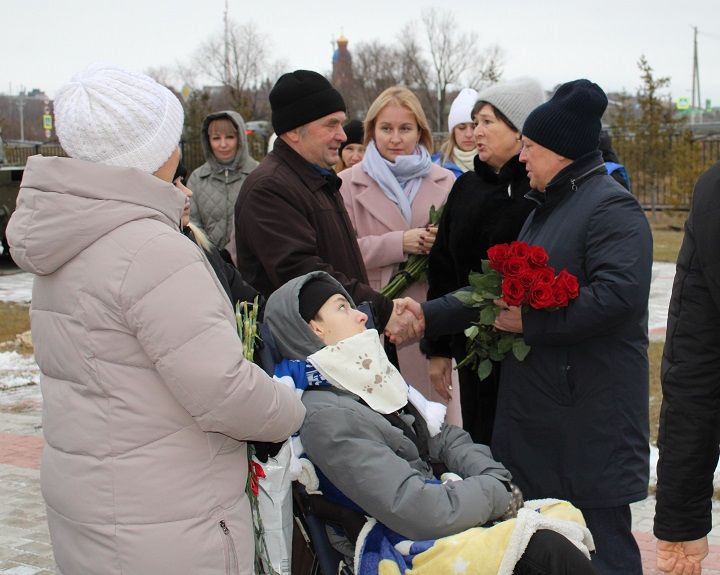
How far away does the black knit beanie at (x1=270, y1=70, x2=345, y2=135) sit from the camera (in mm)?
4301

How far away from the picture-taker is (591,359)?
3322 mm

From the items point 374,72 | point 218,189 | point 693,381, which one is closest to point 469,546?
point 693,381

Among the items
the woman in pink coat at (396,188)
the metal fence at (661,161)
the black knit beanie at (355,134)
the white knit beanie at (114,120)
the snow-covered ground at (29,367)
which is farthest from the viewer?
the metal fence at (661,161)

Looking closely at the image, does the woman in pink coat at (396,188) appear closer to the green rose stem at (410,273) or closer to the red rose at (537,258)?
the green rose stem at (410,273)

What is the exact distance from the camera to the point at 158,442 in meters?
2.35

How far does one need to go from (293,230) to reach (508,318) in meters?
1.10

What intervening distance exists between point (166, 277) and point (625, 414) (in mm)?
1732

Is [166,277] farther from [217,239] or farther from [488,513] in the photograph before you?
[217,239]

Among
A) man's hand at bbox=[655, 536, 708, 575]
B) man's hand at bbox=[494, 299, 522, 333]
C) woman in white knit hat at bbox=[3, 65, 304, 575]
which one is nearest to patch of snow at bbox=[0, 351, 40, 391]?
man's hand at bbox=[494, 299, 522, 333]

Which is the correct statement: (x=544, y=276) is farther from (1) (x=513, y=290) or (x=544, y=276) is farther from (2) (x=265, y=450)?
(2) (x=265, y=450)

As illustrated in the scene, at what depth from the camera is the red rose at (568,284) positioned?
3.19 metres

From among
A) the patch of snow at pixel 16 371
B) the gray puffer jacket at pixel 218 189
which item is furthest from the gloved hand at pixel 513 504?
the patch of snow at pixel 16 371

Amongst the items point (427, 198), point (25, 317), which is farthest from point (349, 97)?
point (427, 198)

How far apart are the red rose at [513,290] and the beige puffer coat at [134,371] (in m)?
1.15
